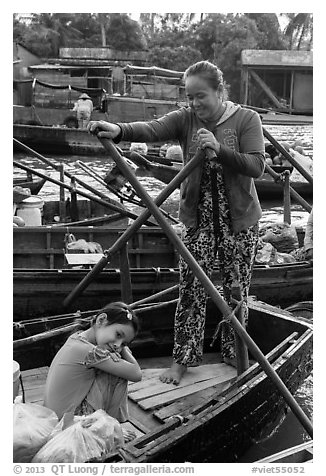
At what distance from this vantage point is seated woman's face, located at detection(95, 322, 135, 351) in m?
2.91

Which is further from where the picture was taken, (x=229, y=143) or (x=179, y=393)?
(x=179, y=393)

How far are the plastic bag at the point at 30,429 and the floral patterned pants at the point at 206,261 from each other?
4.26 feet

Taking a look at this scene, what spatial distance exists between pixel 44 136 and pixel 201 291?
18.0 metres

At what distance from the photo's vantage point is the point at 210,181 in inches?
136

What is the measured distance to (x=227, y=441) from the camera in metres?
3.20

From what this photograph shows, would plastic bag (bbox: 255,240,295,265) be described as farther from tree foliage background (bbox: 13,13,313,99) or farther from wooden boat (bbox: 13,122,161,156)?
tree foliage background (bbox: 13,13,313,99)

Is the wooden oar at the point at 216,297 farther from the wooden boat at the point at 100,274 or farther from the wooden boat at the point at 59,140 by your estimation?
the wooden boat at the point at 59,140

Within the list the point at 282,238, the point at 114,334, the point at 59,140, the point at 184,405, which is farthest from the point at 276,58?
the point at 114,334

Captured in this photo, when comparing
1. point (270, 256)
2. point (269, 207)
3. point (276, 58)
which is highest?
point (276, 58)

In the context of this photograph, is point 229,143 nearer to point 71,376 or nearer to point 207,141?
point 207,141

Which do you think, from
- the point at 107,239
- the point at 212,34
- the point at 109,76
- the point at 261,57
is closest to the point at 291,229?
the point at 107,239

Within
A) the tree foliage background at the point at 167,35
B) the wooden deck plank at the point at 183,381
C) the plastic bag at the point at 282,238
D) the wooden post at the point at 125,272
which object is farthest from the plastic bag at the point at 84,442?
the tree foliage background at the point at 167,35

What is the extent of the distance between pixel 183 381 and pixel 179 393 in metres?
0.17

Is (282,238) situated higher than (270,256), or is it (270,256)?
(282,238)
